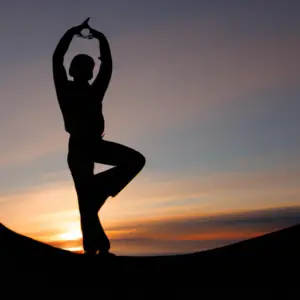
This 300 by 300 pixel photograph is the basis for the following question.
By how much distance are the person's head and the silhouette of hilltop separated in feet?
7.68

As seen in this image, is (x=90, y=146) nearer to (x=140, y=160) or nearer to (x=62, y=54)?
(x=140, y=160)

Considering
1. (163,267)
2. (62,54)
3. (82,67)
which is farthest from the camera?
(82,67)

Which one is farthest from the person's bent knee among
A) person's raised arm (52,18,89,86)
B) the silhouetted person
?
person's raised arm (52,18,89,86)

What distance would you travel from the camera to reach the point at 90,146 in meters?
7.37

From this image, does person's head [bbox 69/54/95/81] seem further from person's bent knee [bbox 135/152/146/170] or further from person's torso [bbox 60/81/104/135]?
person's bent knee [bbox 135/152/146/170]

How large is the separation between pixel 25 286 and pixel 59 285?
38 cm

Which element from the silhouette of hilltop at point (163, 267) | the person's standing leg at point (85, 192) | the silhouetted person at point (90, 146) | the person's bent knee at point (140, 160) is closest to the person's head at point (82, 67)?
the silhouetted person at point (90, 146)

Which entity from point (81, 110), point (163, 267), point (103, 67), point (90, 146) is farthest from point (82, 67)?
point (163, 267)

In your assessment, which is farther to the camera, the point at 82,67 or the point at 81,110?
the point at 82,67

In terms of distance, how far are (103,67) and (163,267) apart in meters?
2.86

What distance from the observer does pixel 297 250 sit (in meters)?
6.29

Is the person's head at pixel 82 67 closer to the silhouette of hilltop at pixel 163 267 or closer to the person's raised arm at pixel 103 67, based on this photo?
the person's raised arm at pixel 103 67

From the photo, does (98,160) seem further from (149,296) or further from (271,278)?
(271,278)

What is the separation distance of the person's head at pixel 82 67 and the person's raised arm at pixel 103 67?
14cm
